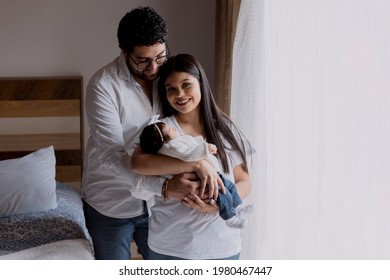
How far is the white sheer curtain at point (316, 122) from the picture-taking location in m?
1.94

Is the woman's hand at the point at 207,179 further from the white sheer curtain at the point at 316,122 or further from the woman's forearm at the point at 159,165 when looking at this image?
the white sheer curtain at the point at 316,122

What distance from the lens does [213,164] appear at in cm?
193

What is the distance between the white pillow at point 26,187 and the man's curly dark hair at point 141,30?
3.58 ft

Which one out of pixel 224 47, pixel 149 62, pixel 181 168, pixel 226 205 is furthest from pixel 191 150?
pixel 224 47

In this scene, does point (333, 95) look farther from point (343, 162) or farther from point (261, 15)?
point (261, 15)

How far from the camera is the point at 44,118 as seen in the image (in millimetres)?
3518

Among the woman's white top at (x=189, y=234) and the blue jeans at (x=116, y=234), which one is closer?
the woman's white top at (x=189, y=234)

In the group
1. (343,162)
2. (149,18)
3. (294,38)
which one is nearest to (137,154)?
(149,18)

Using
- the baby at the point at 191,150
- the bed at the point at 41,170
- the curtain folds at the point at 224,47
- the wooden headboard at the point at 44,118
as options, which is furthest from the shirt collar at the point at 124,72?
the wooden headboard at the point at 44,118

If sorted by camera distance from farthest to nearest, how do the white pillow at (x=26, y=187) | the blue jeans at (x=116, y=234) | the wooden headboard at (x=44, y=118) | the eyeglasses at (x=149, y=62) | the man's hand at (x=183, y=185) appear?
the wooden headboard at (x=44, y=118), the white pillow at (x=26, y=187), the blue jeans at (x=116, y=234), the eyeglasses at (x=149, y=62), the man's hand at (x=183, y=185)

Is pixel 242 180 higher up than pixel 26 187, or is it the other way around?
pixel 242 180

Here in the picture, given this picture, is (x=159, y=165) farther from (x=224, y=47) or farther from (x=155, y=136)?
(x=224, y=47)

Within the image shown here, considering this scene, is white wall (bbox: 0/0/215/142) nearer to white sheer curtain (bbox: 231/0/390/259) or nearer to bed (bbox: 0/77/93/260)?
bed (bbox: 0/77/93/260)

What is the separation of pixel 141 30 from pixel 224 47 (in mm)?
1246
